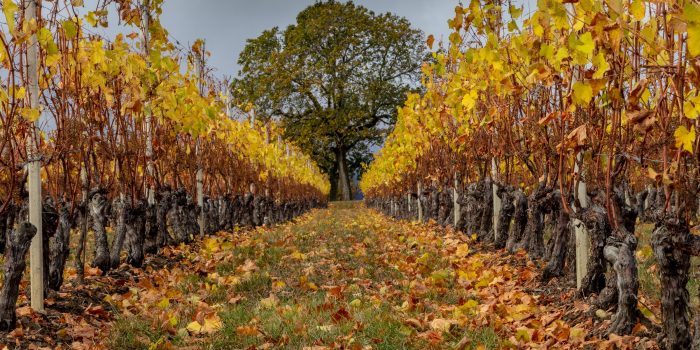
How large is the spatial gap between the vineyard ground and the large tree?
1244 inches

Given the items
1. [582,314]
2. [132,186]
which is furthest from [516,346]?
[132,186]

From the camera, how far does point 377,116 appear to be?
42.5m

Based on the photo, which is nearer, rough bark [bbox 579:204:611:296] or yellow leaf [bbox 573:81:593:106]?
yellow leaf [bbox 573:81:593:106]

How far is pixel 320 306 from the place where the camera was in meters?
5.48

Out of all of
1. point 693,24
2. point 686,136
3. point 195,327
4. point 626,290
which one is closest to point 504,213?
point 626,290

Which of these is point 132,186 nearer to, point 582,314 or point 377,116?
point 582,314

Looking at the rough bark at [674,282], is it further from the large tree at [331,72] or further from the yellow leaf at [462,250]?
the large tree at [331,72]

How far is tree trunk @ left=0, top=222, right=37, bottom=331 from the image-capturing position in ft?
15.1

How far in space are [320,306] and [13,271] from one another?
2.56 metres

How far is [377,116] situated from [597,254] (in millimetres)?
37853

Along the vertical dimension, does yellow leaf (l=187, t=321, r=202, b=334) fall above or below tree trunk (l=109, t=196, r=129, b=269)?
below

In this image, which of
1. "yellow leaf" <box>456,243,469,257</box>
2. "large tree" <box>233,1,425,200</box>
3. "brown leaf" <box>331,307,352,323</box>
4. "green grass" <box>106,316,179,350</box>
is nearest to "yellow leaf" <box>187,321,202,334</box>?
"green grass" <box>106,316,179,350</box>

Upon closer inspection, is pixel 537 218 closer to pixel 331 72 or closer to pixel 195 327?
pixel 195 327

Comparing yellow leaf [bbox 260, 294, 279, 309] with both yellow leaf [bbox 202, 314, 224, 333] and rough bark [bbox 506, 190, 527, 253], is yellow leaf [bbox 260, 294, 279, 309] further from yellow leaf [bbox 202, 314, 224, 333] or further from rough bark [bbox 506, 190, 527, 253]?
rough bark [bbox 506, 190, 527, 253]
